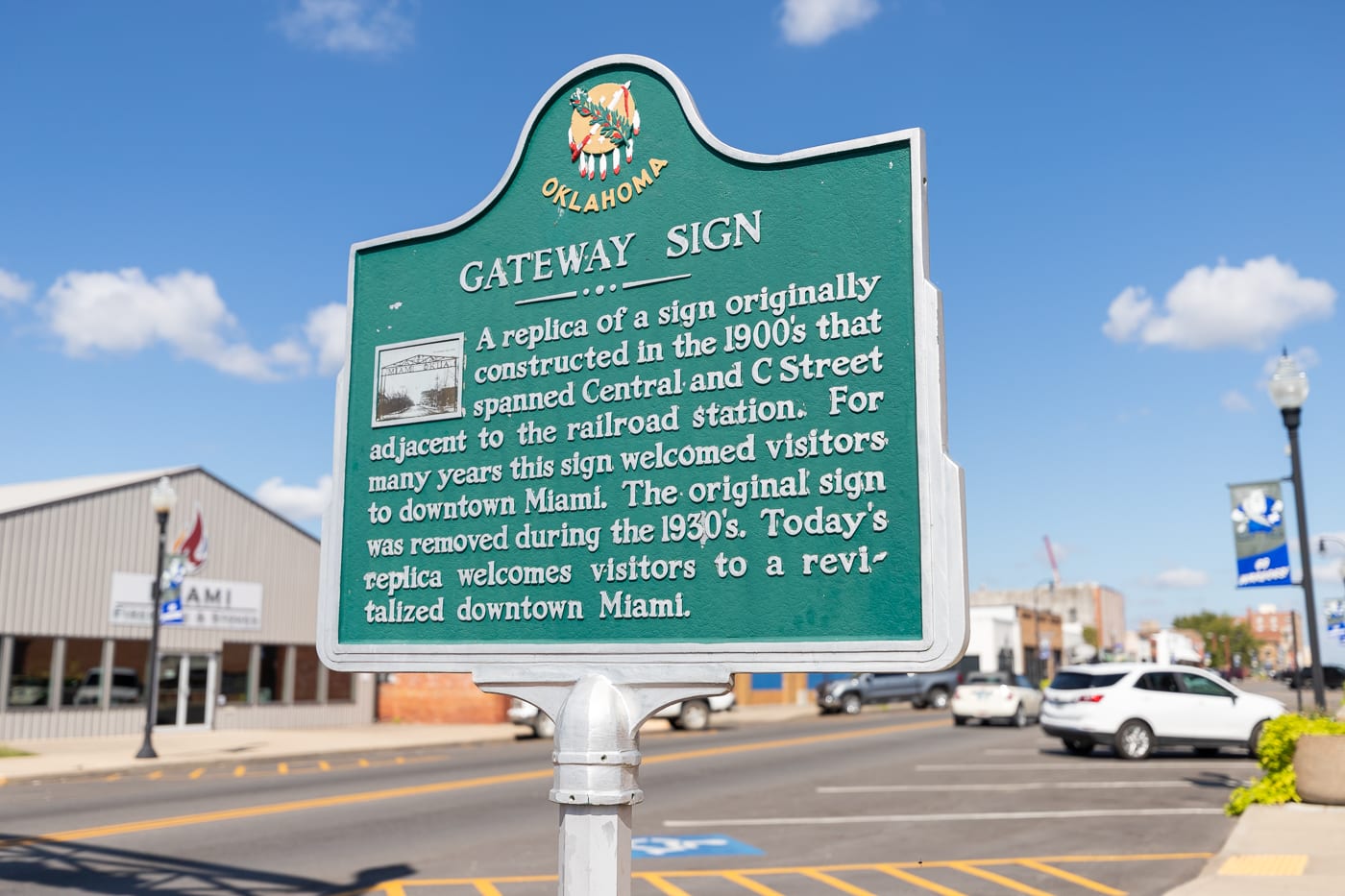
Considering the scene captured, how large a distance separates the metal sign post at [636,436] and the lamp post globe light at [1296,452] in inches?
494

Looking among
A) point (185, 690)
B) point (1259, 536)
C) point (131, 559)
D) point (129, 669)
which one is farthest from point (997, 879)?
point (185, 690)

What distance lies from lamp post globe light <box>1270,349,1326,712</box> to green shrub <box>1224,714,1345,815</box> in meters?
1.85

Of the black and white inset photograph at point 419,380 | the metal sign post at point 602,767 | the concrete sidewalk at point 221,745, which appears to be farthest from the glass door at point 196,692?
the metal sign post at point 602,767

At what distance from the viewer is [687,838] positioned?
11523mm

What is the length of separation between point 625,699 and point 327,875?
620 centimetres

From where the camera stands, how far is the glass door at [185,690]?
28.7 metres

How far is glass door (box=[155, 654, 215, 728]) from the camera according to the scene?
94.3 feet

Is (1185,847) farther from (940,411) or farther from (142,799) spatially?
(142,799)

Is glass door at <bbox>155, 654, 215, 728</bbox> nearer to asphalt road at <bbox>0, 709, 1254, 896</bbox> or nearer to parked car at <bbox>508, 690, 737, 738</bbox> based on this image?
parked car at <bbox>508, 690, 737, 738</bbox>

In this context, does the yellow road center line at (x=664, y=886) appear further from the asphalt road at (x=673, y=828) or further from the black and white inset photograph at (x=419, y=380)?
the black and white inset photograph at (x=419, y=380)

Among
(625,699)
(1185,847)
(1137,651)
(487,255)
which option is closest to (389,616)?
(625,699)

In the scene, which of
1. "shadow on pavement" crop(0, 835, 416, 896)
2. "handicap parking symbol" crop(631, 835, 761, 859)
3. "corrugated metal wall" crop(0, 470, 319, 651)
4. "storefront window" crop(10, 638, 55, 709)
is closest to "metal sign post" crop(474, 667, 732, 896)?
"shadow on pavement" crop(0, 835, 416, 896)

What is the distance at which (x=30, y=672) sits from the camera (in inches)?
1015

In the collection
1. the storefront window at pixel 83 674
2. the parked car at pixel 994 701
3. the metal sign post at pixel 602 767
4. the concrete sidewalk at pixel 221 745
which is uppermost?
the metal sign post at pixel 602 767
